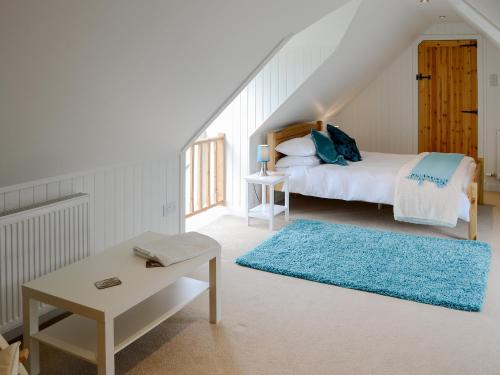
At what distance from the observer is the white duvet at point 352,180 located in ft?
15.9

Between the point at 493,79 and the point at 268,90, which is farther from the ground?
the point at 493,79

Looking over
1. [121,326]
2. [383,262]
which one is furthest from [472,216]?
[121,326]

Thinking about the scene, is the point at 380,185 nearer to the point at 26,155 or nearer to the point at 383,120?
the point at 383,120

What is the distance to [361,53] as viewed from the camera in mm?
5387

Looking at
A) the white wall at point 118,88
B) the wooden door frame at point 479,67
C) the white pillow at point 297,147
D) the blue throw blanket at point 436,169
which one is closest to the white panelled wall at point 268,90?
the white pillow at point 297,147

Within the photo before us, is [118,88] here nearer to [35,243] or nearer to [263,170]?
[35,243]

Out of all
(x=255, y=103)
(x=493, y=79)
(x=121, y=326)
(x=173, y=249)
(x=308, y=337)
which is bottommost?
(x=308, y=337)

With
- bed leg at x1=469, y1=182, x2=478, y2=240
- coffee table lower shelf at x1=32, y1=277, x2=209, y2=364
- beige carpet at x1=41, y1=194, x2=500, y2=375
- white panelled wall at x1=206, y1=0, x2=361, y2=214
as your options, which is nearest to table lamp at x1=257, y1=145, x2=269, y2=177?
white panelled wall at x1=206, y1=0, x2=361, y2=214

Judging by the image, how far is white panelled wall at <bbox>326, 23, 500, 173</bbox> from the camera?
6.42 meters

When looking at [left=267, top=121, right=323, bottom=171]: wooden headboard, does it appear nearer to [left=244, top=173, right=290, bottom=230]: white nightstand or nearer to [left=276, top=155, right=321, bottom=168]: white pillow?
[left=276, top=155, right=321, bottom=168]: white pillow

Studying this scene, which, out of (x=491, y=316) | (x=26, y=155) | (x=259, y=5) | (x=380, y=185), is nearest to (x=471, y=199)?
(x=380, y=185)

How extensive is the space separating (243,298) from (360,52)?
3.01 meters

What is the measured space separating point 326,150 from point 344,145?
354mm

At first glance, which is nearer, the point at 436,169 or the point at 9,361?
the point at 9,361
